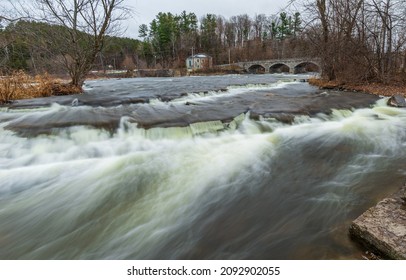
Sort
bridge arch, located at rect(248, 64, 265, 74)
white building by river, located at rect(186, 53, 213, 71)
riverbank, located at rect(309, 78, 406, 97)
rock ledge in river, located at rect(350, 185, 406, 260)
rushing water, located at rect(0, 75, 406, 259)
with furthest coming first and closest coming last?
white building by river, located at rect(186, 53, 213, 71), bridge arch, located at rect(248, 64, 265, 74), riverbank, located at rect(309, 78, 406, 97), rushing water, located at rect(0, 75, 406, 259), rock ledge in river, located at rect(350, 185, 406, 260)

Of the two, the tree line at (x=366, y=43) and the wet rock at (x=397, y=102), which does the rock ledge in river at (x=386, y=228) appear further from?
the tree line at (x=366, y=43)

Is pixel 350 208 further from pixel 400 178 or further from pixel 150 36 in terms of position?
pixel 150 36

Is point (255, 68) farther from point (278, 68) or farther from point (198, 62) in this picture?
point (198, 62)

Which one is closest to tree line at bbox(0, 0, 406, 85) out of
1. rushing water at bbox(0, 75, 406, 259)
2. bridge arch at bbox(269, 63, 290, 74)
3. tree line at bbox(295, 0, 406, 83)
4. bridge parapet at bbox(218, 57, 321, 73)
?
tree line at bbox(295, 0, 406, 83)

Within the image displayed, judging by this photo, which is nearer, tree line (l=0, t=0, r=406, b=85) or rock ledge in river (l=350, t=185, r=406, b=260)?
rock ledge in river (l=350, t=185, r=406, b=260)

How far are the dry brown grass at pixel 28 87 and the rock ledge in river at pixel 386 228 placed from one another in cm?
1096

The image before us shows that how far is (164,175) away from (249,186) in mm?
1488

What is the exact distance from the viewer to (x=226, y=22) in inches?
3593

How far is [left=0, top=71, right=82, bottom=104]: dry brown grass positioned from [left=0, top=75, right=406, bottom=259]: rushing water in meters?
2.52

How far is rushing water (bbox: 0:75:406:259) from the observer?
308 cm

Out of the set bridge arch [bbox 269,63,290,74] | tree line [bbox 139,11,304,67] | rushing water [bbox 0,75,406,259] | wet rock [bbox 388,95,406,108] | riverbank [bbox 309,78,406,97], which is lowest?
rushing water [bbox 0,75,406,259]

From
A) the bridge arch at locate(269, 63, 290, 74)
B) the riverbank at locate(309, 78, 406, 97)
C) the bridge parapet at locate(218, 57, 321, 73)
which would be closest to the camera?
the riverbank at locate(309, 78, 406, 97)

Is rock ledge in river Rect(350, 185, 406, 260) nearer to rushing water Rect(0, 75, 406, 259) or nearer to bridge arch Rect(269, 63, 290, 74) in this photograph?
rushing water Rect(0, 75, 406, 259)

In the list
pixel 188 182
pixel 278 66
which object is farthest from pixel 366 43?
pixel 278 66
